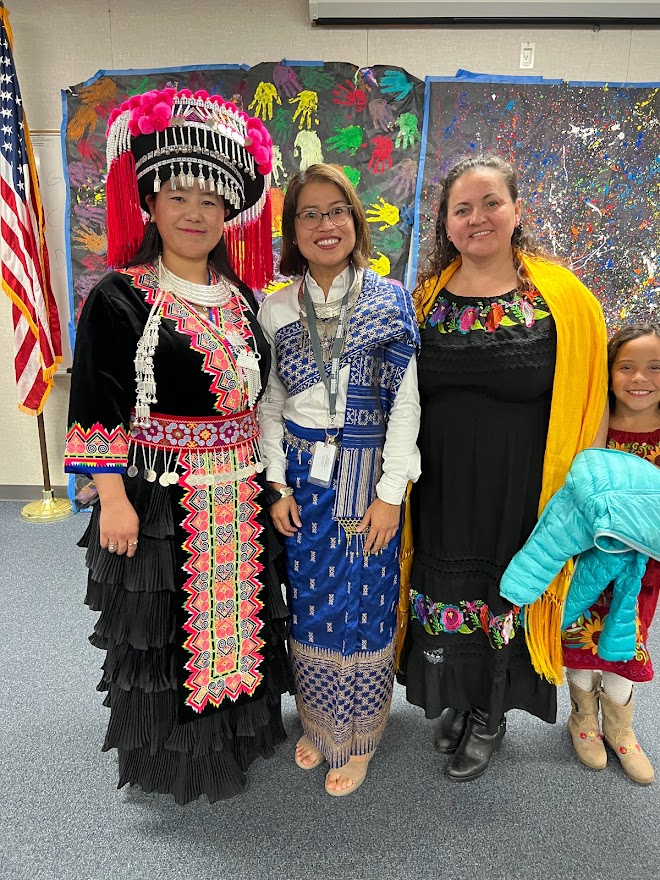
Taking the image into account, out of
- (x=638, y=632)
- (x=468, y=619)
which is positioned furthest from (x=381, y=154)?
(x=638, y=632)

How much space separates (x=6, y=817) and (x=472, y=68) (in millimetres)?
3571

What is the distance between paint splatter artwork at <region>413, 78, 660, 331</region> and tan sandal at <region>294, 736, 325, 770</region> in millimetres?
2480

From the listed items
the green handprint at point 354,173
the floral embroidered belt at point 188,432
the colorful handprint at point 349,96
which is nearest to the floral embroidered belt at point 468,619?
the floral embroidered belt at point 188,432

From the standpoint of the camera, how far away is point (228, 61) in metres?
2.94

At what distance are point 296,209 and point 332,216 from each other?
10cm

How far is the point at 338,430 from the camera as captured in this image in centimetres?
142

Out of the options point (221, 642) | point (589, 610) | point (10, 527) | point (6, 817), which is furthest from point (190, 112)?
point (10, 527)

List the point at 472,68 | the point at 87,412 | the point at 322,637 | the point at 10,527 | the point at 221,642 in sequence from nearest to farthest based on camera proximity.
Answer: the point at 87,412 < the point at 221,642 < the point at 322,637 < the point at 472,68 < the point at 10,527

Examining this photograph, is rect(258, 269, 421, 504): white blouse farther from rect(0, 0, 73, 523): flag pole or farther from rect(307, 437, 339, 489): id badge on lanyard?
rect(0, 0, 73, 523): flag pole

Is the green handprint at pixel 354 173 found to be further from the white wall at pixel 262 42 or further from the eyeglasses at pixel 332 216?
the eyeglasses at pixel 332 216

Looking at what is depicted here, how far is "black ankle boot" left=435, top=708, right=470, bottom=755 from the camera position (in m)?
1.75

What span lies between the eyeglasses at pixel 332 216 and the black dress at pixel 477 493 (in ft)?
1.11

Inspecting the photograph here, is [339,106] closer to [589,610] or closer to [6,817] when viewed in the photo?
[589,610]

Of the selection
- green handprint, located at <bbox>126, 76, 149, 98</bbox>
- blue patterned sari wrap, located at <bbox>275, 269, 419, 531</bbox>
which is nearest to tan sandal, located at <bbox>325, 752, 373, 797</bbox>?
blue patterned sari wrap, located at <bbox>275, 269, 419, 531</bbox>
